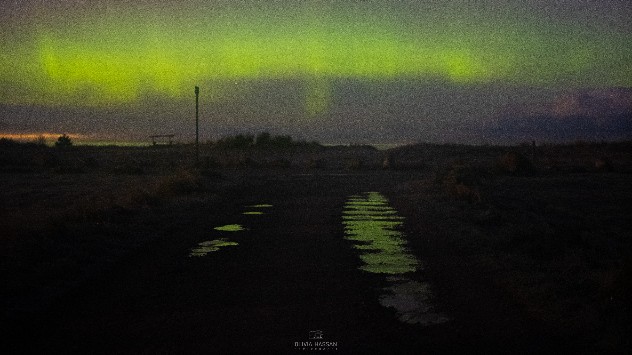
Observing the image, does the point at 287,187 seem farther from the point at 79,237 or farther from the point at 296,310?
the point at 296,310

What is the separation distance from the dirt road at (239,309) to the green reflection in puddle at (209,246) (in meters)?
0.20

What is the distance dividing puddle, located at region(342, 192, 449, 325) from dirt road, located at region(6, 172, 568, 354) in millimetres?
245

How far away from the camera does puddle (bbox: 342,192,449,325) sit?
9402 mm

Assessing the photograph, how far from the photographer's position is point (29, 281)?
35.4 ft

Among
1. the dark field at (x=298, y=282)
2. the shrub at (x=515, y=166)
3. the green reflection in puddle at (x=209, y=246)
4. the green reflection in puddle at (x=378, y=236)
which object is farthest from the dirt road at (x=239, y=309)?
the shrub at (x=515, y=166)

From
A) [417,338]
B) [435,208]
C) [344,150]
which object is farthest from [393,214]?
[344,150]

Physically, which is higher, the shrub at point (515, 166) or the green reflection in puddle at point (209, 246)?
the shrub at point (515, 166)

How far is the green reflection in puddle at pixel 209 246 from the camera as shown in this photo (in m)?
14.8

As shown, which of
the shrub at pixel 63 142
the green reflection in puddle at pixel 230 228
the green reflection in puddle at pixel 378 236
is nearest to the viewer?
the green reflection in puddle at pixel 378 236

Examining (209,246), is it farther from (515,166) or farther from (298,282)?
(515,166)

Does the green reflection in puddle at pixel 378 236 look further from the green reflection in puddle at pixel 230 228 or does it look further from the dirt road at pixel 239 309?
the green reflection in puddle at pixel 230 228

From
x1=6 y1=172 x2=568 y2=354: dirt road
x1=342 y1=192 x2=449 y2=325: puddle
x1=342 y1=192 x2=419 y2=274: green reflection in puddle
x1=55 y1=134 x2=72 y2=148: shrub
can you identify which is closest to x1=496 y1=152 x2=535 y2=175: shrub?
x1=342 y1=192 x2=419 y2=274: green reflection in puddle

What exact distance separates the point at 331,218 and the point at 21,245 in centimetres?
1126

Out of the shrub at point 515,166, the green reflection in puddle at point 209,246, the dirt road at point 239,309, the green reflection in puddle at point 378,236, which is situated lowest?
the green reflection in puddle at point 378,236
